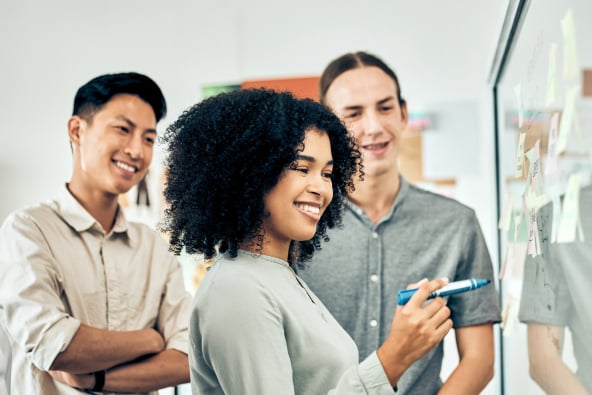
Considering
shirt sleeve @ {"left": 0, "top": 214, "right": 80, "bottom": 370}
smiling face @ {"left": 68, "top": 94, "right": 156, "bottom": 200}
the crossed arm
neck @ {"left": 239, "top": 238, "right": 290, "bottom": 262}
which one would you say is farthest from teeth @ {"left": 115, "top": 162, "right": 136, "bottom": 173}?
neck @ {"left": 239, "top": 238, "right": 290, "bottom": 262}

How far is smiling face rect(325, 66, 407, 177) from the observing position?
1.50 metres

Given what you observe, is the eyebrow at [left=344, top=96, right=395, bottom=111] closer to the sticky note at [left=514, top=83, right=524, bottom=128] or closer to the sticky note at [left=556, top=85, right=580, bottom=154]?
the sticky note at [left=514, top=83, right=524, bottom=128]

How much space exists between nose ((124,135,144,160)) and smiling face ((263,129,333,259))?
2.40 ft

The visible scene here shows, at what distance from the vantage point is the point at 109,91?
1.56 m

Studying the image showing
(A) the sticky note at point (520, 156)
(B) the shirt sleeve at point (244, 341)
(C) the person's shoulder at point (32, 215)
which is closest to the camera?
(B) the shirt sleeve at point (244, 341)

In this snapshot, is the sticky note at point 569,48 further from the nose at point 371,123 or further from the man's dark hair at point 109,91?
the man's dark hair at point 109,91

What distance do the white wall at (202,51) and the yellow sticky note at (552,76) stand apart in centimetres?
105

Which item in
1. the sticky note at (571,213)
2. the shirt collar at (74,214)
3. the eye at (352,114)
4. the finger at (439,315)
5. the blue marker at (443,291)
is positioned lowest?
the finger at (439,315)

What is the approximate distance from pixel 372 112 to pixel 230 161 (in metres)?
Answer: 0.68

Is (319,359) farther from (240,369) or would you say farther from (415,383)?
(415,383)

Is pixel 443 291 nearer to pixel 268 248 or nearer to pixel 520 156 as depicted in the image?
pixel 268 248

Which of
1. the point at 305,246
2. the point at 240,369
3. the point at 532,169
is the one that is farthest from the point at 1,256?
the point at 532,169

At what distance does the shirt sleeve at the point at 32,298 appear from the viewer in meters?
1.30

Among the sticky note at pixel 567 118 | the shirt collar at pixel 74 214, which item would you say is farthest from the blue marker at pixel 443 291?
the shirt collar at pixel 74 214
